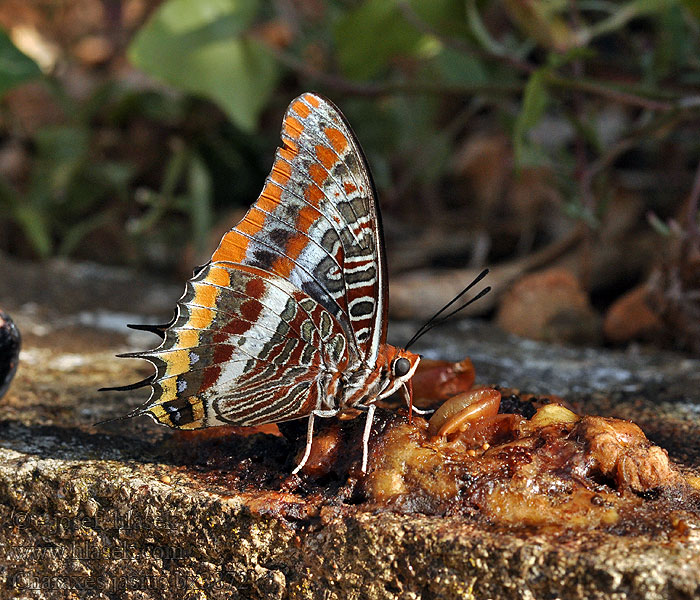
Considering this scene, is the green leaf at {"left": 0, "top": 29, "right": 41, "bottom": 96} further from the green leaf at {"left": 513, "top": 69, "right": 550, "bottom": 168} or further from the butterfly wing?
the green leaf at {"left": 513, "top": 69, "right": 550, "bottom": 168}

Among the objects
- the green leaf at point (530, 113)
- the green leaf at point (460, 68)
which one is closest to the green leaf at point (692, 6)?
the green leaf at point (530, 113)

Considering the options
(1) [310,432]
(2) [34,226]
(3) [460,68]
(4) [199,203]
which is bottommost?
(1) [310,432]

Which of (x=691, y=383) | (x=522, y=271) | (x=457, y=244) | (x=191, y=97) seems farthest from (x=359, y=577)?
(x=191, y=97)

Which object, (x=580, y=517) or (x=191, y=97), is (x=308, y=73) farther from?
(x=580, y=517)

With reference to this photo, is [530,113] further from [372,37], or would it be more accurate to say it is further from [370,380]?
[370,380]

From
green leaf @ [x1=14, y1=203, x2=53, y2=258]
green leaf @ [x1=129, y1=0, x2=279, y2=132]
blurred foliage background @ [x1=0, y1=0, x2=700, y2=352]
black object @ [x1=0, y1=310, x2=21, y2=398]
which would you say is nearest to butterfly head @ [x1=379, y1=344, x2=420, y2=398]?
black object @ [x1=0, y1=310, x2=21, y2=398]

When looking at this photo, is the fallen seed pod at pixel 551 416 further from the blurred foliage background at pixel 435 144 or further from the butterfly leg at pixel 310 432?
the blurred foliage background at pixel 435 144

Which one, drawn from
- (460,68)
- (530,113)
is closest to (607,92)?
(530,113)
